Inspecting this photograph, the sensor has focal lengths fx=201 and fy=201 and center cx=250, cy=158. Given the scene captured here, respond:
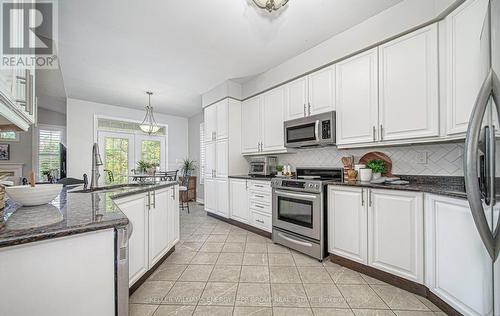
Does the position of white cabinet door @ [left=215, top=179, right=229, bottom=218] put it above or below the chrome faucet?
below

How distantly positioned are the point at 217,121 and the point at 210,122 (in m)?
0.24

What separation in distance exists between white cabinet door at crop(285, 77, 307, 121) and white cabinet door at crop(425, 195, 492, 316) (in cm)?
182

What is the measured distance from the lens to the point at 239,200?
3598mm

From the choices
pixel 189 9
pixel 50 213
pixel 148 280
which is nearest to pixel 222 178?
pixel 148 280

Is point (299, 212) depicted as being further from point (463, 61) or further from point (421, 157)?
point (463, 61)

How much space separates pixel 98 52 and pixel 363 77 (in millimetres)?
3541

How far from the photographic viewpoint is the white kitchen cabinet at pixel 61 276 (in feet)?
2.32

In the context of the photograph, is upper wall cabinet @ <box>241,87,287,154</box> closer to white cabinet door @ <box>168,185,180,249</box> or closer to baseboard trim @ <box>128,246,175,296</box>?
white cabinet door @ <box>168,185,180,249</box>

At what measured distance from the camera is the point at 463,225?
1375 millimetres

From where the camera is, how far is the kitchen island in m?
0.71

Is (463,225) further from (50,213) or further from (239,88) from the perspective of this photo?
(239,88)

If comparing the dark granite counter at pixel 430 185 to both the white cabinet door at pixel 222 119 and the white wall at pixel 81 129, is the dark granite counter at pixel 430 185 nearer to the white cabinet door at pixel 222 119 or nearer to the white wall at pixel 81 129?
the white cabinet door at pixel 222 119

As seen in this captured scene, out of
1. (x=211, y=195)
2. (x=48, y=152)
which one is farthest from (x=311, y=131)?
(x=48, y=152)

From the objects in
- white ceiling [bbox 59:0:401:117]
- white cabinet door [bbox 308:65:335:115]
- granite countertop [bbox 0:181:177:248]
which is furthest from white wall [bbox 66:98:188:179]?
white cabinet door [bbox 308:65:335:115]
